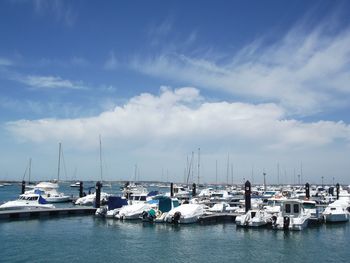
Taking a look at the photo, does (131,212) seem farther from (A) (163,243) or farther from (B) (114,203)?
(A) (163,243)

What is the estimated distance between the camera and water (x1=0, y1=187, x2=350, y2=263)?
29812mm

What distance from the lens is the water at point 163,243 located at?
97.8 ft

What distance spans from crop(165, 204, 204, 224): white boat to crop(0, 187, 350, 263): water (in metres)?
1.01

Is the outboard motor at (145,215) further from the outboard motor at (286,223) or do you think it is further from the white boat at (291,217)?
the outboard motor at (286,223)

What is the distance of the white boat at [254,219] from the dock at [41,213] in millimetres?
23974

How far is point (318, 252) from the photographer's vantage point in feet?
106

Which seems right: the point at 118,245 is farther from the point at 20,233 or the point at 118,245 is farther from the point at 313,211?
the point at 313,211

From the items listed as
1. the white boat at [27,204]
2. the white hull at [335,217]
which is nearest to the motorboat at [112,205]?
the white boat at [27,204]

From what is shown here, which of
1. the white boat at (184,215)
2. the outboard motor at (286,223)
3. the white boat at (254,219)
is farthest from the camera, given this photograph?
the white boat at (184,215)

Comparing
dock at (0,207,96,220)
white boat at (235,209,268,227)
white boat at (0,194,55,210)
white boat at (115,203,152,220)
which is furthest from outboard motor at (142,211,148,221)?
white boat at (0,194,55,210)

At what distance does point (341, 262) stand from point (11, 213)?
1510 inches

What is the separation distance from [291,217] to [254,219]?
3844 mm

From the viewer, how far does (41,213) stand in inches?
2093

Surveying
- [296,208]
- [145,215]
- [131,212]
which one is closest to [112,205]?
[131,212]
